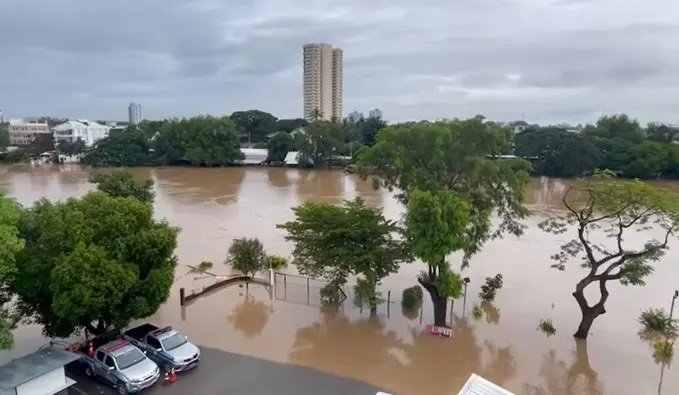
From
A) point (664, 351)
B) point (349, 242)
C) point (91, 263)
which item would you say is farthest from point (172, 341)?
point (664, 351)

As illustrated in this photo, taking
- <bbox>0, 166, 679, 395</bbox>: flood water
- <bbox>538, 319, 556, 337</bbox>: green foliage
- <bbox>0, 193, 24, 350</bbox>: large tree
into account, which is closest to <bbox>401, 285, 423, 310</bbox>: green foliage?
<bbox>0, 166, 679, 395</bbox>: flood water

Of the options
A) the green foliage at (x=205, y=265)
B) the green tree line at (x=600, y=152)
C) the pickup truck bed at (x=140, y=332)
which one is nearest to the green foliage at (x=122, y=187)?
the green foliage at (x=205, y=265)

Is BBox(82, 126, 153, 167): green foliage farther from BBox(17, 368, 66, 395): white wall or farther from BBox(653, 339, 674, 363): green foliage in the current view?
BBox(653, 339, 674, 363): green foliage

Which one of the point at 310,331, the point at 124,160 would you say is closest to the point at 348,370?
the point at 310,331

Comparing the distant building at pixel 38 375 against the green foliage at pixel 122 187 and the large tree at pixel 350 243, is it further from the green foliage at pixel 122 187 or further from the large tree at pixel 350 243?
the green foliage at pixel 122 187

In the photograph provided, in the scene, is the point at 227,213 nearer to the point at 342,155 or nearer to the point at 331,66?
the point at 342,155

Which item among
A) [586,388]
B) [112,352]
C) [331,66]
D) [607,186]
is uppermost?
[331,66]
